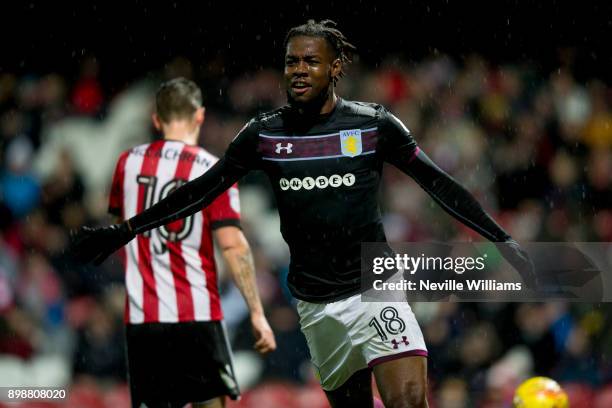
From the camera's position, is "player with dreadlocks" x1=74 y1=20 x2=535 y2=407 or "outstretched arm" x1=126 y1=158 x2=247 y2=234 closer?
"player with dreadlocks" x1=74 y1=20 x2=535 y2=407

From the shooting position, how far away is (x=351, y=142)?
354 cm

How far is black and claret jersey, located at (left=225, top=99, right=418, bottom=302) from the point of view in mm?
3529

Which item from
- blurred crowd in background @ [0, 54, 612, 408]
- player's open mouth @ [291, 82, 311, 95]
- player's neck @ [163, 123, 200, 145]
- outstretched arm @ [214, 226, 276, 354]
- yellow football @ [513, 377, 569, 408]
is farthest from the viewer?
blurred crowd in background @ [0, 54, 612, 408]

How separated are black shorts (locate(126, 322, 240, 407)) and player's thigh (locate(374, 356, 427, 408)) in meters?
1.16

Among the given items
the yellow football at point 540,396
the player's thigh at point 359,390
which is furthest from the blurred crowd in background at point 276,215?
the player's thigh at point 359,390

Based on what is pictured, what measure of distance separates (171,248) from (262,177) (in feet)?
9.54

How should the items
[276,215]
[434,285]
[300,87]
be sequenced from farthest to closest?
[276,215] < [434,285] < [300,87]

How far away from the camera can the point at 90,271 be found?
6977 millimetres

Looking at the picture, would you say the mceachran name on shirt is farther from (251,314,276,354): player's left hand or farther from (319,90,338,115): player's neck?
(251,314,276,354): player's left hand

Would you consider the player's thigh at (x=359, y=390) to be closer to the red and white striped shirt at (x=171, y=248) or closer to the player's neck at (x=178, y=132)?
the red and white striped shirt at (x=171, y=248)

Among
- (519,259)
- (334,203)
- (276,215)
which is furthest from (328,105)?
(276,215)

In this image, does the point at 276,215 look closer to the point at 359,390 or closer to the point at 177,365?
the point at 177,365

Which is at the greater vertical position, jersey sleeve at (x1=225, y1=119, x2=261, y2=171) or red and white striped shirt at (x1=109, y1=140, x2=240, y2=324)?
jersey sleeve at (x1=225, y1=119, x2=261, y2=171)

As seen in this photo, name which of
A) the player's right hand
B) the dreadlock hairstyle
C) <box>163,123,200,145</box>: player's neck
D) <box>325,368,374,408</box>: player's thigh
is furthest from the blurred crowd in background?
the dreadlock hairstyle
